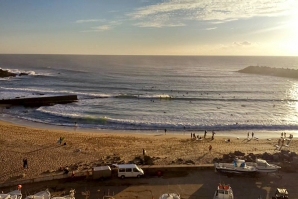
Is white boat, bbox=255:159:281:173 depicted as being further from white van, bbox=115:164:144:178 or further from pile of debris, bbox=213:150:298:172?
white van, bbox=115:164:144:178

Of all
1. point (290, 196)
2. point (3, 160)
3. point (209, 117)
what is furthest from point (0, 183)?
point (209, 117)

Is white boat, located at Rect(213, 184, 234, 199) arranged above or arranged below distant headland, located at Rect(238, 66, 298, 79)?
below

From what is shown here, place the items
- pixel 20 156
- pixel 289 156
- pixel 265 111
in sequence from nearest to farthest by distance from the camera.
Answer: pixel 289 156
pixel 20 156
pixel 265 111

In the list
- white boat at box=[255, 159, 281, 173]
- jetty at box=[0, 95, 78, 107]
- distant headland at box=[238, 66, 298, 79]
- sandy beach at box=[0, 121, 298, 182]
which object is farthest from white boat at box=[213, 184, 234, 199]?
distant headland at box=[238, 66, 298, 79]

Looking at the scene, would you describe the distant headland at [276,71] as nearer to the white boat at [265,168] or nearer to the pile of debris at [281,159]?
the pile of debris at [281,159]

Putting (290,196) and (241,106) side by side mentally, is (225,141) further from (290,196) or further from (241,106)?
(241,106)

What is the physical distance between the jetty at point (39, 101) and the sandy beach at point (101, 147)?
1317cm

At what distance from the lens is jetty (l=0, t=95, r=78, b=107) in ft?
152

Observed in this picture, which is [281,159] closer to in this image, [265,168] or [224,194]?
[265,168]

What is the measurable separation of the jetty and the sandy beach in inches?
518

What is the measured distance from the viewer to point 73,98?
51.1 metres

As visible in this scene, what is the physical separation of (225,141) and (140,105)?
21.5 meters

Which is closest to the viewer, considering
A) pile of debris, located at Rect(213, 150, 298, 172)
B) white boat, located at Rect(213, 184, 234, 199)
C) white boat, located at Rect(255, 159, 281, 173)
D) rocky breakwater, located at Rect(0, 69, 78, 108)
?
white boat, located at Rect(213, 184, 234, 199)

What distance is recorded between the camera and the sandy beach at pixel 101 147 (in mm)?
19672
